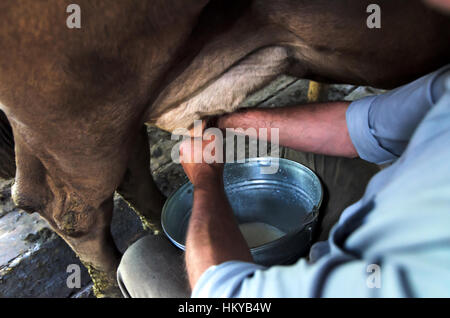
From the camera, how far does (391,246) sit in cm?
43

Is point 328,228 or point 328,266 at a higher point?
point 328,266

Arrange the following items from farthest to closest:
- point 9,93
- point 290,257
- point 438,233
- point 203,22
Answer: point 290,257 < point 203,22 < point 9,93 < point 438,233

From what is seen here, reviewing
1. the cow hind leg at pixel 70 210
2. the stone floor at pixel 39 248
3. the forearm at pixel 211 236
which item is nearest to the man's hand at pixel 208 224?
the forearm at pixel 211 236

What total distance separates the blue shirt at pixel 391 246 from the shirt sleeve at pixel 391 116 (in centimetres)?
32

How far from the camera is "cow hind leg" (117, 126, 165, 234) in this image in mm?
1359

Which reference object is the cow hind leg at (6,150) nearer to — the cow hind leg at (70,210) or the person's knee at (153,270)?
the cow hind leg at (70,210)

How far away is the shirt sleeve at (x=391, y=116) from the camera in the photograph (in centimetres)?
80

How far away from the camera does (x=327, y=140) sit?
1102 millimetres

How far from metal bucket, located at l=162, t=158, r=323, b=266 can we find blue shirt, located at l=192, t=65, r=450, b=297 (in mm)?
478

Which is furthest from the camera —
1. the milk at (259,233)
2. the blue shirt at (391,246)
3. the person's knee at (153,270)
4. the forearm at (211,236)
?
the milk at (259,233)

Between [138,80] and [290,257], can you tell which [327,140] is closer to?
[290,257]

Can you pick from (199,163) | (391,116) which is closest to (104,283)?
(199,163)
